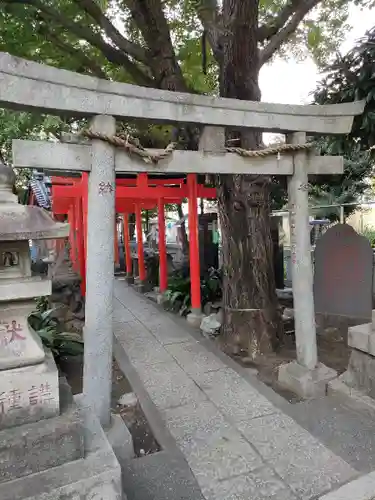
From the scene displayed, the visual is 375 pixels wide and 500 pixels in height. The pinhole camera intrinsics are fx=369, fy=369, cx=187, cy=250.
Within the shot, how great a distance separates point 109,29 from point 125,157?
3.37 metres

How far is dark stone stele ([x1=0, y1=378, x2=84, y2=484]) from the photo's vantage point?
1.84 m

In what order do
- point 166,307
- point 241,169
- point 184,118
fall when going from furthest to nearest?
1. point 166,307
2. point 241,169
3. point 184,118

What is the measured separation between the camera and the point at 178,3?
696 cm

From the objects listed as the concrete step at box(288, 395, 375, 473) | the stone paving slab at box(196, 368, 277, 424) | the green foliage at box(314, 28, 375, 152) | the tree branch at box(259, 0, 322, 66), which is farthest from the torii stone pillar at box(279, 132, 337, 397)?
the tree branch at box(259, 0, 322, 66)

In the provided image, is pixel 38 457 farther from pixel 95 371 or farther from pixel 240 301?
pixel 240 301

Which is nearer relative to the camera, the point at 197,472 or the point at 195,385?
the point at 197,472

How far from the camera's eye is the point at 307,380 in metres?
3.86

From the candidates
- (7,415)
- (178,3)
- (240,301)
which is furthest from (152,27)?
(7,415)

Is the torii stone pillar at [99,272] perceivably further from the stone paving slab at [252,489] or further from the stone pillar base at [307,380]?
the stone pillar base at [307,380]

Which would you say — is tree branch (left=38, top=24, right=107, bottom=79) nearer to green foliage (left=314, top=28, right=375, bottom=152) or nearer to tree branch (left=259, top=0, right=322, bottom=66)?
tree branch (left=259, top=0, right=322, bottom=66)

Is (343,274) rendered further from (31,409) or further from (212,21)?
(31,409)

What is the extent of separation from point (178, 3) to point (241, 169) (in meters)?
5.15

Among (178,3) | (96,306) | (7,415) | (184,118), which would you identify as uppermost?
(178,3)

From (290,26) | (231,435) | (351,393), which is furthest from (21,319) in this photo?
(290,26)
